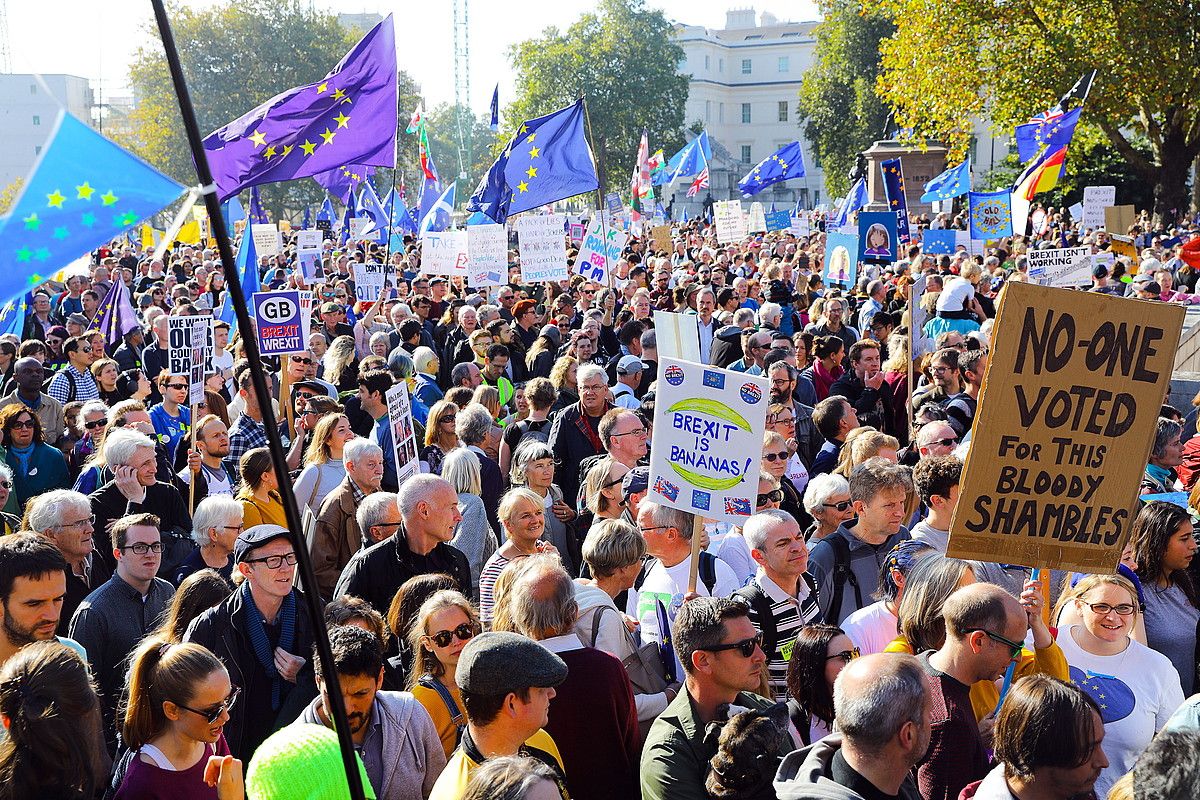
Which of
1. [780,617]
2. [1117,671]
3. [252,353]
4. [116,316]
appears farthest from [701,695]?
[116,316]

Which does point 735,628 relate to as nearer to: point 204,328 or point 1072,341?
point 1072,341

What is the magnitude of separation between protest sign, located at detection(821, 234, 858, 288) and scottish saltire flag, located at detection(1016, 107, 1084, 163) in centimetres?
297

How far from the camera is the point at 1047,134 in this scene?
680 inches

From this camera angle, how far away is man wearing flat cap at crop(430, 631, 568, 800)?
3.55m

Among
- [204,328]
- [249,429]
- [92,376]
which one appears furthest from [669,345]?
[92,376]

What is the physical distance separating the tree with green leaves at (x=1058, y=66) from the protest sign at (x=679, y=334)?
24.1m

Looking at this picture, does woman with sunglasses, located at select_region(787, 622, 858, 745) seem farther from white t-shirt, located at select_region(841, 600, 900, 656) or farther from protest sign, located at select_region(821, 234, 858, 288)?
protest sign, located at select_region(821, 234, 858, 288)

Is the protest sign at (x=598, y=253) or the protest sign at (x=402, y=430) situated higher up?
the protest sign at (x=598, y=253)

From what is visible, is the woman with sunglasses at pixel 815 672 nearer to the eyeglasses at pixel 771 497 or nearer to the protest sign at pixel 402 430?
the eyeglasses at pixel 771 497

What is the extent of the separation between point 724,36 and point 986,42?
324 ft

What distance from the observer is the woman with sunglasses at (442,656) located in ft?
14.3

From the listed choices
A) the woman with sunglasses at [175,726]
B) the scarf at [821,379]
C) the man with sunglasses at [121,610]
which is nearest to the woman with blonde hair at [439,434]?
the man with sunglasses at [121,610]

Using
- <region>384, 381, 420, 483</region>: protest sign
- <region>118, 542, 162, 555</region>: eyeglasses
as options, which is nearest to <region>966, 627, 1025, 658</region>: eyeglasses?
<region>118, 542, 162, 555</region>: eyeglasses

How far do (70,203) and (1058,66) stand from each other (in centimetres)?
2988
